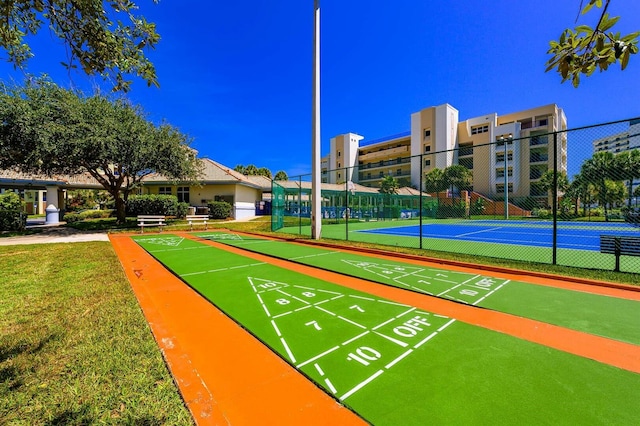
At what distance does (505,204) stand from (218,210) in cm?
3107

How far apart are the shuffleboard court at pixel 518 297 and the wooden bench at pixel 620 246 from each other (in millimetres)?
2300

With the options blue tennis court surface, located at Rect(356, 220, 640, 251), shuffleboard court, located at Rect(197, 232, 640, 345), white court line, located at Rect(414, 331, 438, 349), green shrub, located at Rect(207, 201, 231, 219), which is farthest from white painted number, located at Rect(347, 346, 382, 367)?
green shrub, located at Rect(207, 201, 231, 219)

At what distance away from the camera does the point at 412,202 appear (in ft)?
150

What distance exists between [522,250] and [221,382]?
11783 mm

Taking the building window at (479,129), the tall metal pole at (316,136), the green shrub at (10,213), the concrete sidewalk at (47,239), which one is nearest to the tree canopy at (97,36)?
the tall metal pole at (316,136)

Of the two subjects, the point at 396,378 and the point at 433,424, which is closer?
the point at 433,424

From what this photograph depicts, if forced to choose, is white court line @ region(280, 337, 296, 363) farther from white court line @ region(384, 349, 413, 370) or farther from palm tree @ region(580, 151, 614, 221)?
palm tree @ region(580, 151, 614, 221)

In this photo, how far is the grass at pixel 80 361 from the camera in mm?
2180

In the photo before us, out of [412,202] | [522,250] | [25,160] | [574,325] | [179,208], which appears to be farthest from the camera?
[412,202]

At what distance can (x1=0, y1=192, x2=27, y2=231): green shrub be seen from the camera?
17.1m

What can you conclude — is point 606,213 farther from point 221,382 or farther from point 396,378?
point 221,382

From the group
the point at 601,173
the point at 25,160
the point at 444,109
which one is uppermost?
the point at 444,109

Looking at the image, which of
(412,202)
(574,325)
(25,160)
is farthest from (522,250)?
(412,202)

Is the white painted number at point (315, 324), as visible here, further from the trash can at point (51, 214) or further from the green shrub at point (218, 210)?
the trash can at point (51, 214)
